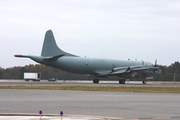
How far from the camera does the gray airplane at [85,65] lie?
231 ft

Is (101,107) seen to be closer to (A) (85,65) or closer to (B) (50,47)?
(A) (85,65)

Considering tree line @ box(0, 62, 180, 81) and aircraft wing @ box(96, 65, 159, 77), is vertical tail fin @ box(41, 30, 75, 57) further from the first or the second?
tree line @ box(0, 62, 180, 81)

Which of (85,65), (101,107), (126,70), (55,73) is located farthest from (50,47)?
(101,107)

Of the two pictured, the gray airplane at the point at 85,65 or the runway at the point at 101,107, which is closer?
the runway at the point at 101,107

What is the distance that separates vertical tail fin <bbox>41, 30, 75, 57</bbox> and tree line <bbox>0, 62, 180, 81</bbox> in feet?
104

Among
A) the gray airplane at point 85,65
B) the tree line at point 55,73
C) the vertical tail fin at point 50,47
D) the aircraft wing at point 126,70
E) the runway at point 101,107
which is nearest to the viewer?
the runway at point 101,107

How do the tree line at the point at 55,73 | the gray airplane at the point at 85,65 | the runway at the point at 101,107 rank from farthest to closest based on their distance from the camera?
the tree line at the point at 55,73
the gray airplane at the point at 85,65
the runway at the point at 101,107

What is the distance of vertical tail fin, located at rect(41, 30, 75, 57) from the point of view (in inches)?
2849

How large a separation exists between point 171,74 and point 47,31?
63.7m

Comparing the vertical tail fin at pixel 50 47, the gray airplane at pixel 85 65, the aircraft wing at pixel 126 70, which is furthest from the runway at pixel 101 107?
the aircraft wing at pixel 126 70

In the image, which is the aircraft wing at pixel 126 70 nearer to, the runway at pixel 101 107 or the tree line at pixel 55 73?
the tree line at pixel 55 73

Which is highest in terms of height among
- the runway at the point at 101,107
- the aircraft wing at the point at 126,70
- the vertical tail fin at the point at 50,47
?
the vertical tail fin at the point at 50,47

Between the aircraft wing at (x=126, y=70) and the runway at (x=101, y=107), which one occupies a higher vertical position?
the aircraft wing at (x=126, y=70)

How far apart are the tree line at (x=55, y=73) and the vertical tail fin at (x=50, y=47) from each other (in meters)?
31.6
